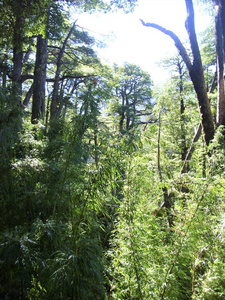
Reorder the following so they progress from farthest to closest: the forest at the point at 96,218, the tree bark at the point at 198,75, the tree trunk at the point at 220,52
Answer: the tree bark at the point at 198,75
the tree trunk at the point at 220,52
the forest at the point at 96,218

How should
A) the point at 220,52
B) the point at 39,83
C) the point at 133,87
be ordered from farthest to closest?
the point at 133,87 → the point at 39,83 → the point at 220,52

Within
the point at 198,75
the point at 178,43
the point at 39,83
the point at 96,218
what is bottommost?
the point at 96,218

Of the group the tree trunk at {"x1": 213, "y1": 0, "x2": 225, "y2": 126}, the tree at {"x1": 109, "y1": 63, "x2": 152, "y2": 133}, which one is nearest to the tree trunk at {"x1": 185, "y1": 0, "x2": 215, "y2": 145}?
the tree trunk at {"x1": 213, "y1": 0, "x2": 225, "y2": 126}

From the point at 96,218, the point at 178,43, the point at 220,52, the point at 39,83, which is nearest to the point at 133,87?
the point at 39,83

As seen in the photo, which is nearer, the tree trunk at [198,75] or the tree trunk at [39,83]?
the tree trunk at [198,75]

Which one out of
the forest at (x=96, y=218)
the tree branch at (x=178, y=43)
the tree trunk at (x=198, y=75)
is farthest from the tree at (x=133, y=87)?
the forest at (x=96, y=218)

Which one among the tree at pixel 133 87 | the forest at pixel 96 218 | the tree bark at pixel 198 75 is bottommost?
the forest at pixel 96 218

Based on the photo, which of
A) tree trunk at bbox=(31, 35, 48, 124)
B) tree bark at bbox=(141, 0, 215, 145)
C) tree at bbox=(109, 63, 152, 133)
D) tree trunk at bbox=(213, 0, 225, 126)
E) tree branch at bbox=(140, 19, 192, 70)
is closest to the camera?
tree trunk at bbox=(213, 0, 225, 126)

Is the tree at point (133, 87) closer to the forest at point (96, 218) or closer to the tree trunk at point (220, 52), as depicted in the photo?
the tree trunk at point (220, 52)

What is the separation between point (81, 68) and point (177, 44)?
29.1 ft

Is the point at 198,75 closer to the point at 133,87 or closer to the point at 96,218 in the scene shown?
the point at 96,218

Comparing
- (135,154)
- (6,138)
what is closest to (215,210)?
(135,154)

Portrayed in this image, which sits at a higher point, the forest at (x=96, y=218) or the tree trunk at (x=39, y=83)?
the tree trunk at (x=39, y=83)

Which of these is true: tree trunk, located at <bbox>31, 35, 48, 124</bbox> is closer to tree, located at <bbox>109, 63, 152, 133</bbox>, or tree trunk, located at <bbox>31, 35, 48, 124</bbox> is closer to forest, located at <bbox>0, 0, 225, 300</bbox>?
forest, located at <bbox>0, 0, 225, 300</bbox>
